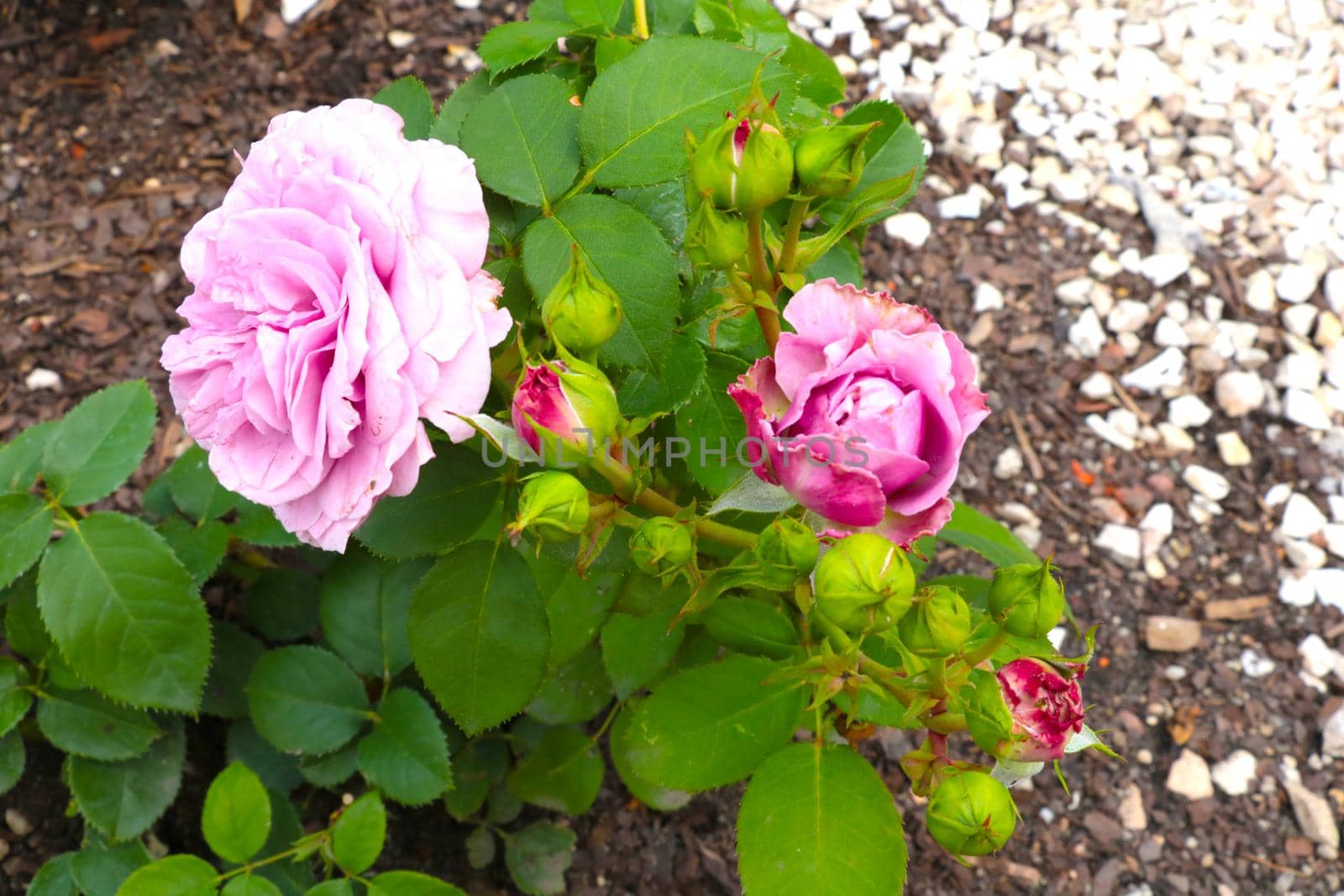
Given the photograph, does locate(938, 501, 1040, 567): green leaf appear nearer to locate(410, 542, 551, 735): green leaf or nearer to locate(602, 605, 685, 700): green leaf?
locate(602, 605, 685, 700): green leaf

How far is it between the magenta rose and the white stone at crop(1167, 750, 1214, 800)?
1109 millimetres

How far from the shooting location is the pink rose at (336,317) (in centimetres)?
74

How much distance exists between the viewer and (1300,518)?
1.80m

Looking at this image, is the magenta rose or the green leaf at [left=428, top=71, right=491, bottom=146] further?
the green leaf at [left=428, top=71, right=491, bottom=146]

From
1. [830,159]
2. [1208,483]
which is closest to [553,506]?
[830,159]

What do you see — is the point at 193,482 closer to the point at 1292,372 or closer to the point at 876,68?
the point at 876,68

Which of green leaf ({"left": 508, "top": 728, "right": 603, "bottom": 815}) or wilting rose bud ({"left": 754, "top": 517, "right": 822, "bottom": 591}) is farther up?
wilting rose bud ({"left": 754, "top": 517, "right": 822, "bottom": 591})

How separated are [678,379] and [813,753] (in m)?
0.34

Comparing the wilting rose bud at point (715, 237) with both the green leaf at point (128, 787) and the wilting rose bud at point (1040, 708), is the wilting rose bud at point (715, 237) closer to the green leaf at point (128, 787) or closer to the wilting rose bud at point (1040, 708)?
the wilting rose bud at point (1040, 708)

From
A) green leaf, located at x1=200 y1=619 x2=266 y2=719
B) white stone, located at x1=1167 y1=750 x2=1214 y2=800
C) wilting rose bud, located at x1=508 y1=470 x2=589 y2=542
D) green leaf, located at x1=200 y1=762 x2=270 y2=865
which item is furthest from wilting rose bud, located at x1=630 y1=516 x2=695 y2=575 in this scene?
white stone, located at x1=1167 y1=750 x2=1214 y2=800

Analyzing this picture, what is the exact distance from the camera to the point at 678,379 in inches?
36.2

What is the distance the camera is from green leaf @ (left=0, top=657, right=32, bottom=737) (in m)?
1.23

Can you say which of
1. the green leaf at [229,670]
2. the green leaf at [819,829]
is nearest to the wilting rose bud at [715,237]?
the green leaf at [819,829]

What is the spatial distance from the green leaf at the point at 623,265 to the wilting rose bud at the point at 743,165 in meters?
0.10
